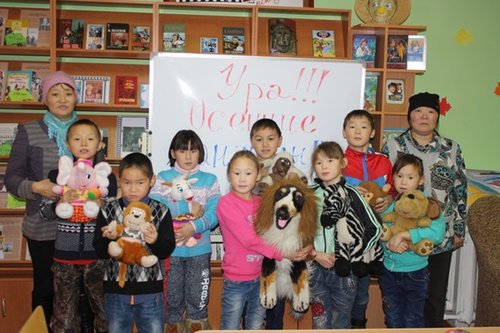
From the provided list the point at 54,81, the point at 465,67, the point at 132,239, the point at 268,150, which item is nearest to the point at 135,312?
the point at 132,239

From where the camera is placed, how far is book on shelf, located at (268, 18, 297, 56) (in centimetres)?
350

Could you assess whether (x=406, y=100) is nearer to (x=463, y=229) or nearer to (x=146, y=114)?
(x=463, y=229)

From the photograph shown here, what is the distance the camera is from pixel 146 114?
11.6 feet

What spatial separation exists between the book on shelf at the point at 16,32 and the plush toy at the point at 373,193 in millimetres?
2437

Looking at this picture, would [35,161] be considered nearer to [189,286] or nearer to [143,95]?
[189,286]

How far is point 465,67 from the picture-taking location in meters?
3.81

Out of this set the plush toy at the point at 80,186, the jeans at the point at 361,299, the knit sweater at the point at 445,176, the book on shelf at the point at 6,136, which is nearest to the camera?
the plush toy at the point at 80,186

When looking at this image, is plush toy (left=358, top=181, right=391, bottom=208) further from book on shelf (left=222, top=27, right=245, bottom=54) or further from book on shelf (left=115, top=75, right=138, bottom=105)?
book on shelf (left=115, top=75, right=138, bottom=105)

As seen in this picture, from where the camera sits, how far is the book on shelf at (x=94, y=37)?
3.45 m

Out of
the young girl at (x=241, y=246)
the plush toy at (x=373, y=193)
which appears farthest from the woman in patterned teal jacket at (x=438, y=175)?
the young girl at (x=241, y=246)

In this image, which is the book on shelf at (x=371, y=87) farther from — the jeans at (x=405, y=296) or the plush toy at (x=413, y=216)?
the jeans at (x=405, y=296)

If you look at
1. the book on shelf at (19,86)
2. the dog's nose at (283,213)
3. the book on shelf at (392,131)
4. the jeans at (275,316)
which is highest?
the book on shelf at (19,86)

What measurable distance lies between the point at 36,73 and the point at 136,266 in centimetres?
193

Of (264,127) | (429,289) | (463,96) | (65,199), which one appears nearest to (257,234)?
(264,127)
